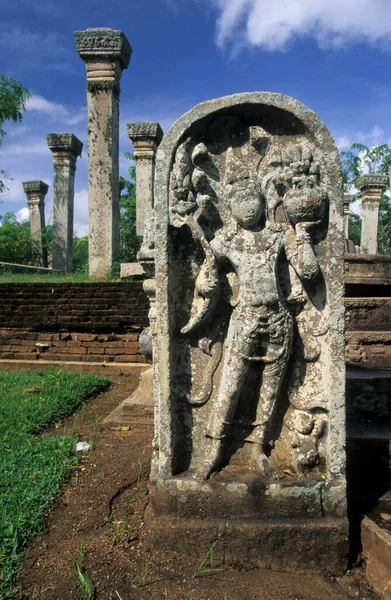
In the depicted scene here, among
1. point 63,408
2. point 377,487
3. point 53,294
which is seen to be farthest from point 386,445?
point 53,294

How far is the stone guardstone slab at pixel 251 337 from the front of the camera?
7.12ft

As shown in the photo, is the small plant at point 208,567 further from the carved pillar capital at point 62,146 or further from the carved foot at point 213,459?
the carved pillar capital at point 62,146

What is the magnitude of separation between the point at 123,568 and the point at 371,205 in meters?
17.6

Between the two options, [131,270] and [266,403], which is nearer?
[266,403]

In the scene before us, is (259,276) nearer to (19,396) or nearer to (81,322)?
(19,396)

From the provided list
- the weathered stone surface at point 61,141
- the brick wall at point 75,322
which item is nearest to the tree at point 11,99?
the weathered stone surface at point 61,141

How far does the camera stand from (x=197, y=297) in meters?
2.35

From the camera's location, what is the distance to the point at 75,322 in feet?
22.1

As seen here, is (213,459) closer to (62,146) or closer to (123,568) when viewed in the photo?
(123,568)

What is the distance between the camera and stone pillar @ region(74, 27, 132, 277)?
8.47m

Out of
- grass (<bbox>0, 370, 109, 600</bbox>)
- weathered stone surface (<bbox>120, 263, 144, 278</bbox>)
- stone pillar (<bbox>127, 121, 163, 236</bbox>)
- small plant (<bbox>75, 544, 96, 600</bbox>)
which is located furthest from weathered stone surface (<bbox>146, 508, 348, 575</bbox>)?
stone pillar (<bbox>127, 121, 163, 236</bbox>)

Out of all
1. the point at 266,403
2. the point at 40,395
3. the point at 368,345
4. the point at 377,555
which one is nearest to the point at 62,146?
the point at 40,395

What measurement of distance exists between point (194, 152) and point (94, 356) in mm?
4814

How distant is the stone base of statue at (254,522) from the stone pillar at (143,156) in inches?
389
